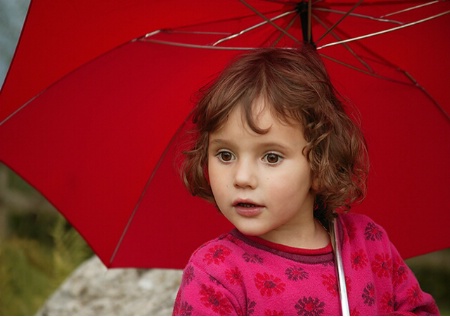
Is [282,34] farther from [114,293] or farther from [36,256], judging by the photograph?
[36,256]

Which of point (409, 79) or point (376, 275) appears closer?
point (376, 275)

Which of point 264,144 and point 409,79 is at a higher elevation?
point 409,79

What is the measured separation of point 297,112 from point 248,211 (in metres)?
0.26

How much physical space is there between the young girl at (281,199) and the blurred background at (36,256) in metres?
Result: 2.56

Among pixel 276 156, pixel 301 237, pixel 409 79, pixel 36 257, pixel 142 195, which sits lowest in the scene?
pixel 36 257

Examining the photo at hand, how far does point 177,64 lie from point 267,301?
2.68 feet

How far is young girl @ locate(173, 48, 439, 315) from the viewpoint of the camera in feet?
6.32

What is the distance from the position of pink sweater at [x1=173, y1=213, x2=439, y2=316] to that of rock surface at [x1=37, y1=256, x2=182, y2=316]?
73.8 inches

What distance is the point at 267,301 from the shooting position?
1934 millimetres

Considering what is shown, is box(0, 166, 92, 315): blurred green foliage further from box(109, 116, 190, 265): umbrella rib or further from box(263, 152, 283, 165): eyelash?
box(263, 152, 283, 165): eyelash

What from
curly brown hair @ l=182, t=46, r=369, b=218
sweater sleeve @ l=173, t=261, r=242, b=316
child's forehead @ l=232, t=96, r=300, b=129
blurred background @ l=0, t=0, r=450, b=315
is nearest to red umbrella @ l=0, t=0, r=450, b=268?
curly brown hair @ l=182, t=46, r=369, b=218

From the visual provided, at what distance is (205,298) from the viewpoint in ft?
6.21

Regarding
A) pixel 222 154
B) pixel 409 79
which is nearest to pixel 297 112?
pixel 222 154

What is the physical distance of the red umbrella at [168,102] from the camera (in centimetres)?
223
